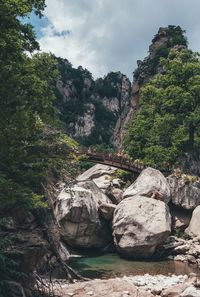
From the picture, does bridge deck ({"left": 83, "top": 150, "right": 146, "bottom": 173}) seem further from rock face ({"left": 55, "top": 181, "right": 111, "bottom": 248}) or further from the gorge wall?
the gorge wall

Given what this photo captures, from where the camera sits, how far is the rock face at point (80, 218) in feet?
100

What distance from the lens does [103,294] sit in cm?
1645

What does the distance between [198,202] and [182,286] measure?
19957mm

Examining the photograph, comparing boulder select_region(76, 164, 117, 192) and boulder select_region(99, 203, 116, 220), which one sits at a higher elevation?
boulder select_region(76, 164, 117, 192)

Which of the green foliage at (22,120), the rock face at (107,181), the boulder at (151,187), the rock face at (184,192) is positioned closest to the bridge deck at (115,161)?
the rock face at (107,181)

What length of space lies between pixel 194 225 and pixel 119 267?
10.4 meters

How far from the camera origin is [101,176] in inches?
1682

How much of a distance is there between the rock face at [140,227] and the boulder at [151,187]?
1708mm

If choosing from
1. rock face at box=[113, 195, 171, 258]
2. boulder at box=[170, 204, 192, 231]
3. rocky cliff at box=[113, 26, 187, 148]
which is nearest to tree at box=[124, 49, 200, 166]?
boulder at box=[170, 204, 192, 231]

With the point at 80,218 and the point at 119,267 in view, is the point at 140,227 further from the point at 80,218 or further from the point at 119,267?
the point at 80,218

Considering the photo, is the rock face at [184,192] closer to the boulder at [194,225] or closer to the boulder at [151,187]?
the boulder at [194,225]

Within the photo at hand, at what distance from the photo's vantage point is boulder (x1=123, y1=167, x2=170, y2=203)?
1313 inches

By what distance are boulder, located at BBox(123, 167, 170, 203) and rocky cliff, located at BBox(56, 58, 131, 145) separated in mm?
70094

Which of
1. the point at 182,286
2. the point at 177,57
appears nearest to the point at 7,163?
the point at 182,286
